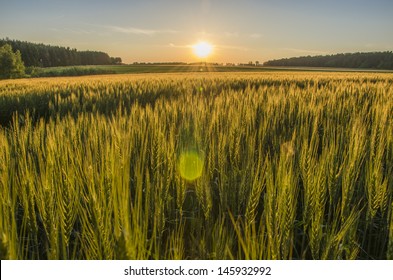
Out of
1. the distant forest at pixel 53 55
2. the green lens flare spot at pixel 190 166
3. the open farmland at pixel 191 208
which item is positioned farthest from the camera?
the distant forest at pixel 53 55

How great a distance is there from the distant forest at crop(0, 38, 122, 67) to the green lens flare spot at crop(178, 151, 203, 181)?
309 feet

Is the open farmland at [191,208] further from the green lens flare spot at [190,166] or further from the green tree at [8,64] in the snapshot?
the green tree at [8,64]

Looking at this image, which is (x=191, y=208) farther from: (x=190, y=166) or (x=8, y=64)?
(x=8, y=64)

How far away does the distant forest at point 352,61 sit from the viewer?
69.8 m

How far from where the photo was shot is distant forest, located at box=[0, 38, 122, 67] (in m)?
85.1

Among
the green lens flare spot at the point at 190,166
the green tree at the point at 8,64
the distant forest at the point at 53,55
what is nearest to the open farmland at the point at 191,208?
the green lens flare spot at the point at 190,166

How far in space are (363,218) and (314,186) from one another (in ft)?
1.45

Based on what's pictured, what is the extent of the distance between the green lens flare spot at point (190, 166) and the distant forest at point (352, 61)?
7457cm

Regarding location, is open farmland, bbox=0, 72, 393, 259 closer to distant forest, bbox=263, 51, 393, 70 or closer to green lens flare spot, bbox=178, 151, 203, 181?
green lens flare spot, bbox=178, 151, 203, 181

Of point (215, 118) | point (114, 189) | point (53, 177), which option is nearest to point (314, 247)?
point (114, 189)

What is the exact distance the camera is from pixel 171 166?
136cm

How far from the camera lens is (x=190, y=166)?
4.62 ft

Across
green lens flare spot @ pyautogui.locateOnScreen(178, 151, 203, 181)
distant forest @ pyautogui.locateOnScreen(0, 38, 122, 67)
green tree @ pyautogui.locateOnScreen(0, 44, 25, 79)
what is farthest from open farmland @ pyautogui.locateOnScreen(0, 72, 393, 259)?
distant forest @ pyautogui.locateOnScreen(0, 38, 122, 67)
